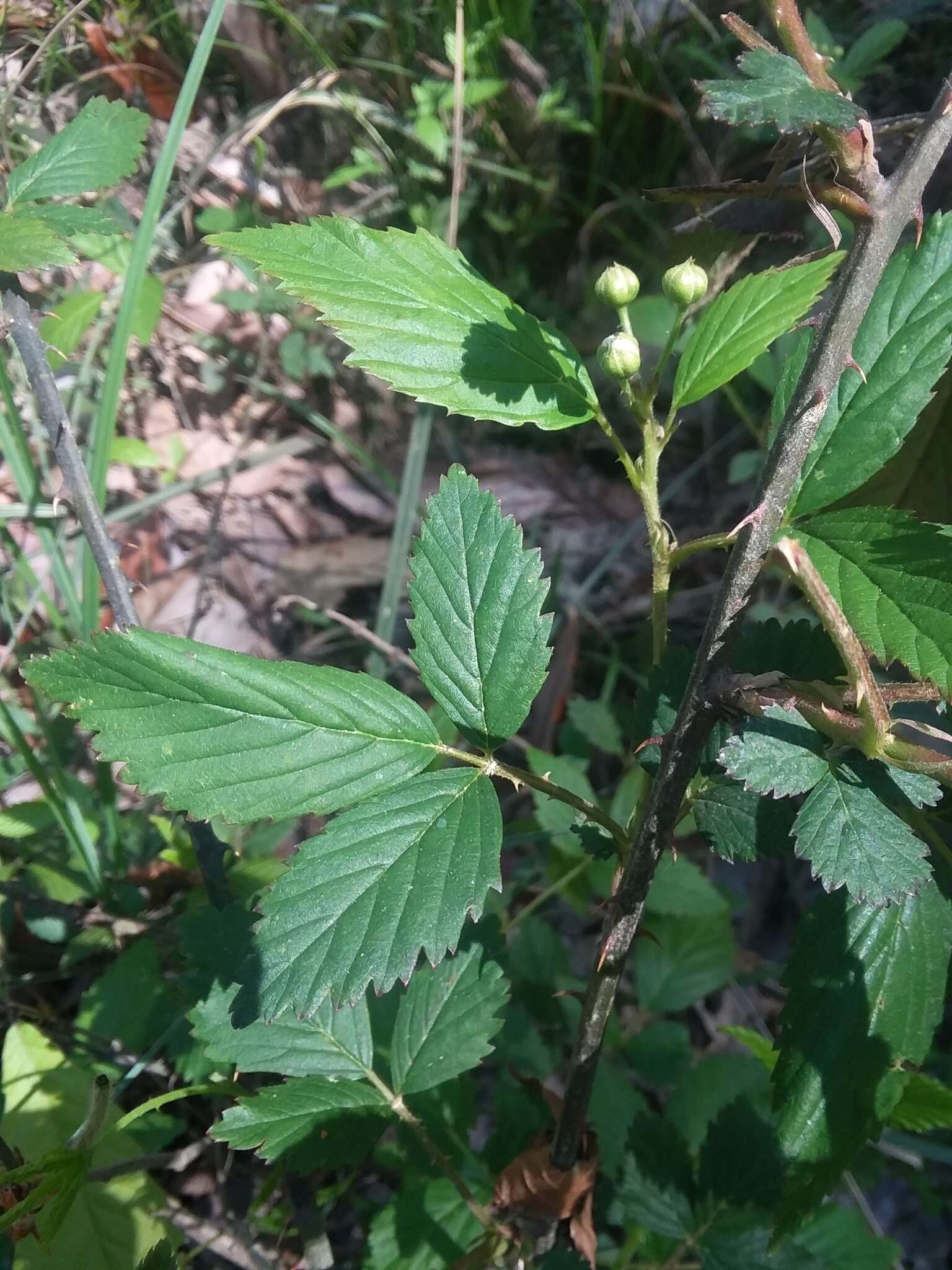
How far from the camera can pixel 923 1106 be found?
2.88ft

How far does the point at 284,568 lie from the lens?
6.62 feet

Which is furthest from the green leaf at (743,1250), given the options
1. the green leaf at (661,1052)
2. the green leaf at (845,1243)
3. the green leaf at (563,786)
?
the green leaf at (563,786)

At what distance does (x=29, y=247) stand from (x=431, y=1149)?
0.94 m

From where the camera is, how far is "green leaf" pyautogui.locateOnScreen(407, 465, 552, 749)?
69cm

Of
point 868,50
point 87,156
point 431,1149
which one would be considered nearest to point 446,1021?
point 431,1149

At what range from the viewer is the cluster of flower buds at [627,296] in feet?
2.05

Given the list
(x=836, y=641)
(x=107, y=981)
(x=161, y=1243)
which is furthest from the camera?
(x=107, y=981)

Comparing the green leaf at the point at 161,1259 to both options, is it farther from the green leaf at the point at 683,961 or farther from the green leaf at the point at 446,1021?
the green leaf at the point at 683,961

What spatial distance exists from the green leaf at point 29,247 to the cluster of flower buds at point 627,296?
17.6 inches

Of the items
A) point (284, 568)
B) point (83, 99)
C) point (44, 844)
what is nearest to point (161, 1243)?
point (44, 844)

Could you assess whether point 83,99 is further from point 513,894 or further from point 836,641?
point 836,641

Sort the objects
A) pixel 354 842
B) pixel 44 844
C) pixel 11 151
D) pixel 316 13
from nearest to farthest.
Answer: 1. pixel 354 842
2. pixel 44 844
3. pixel 11 151
4. pixel 316 13

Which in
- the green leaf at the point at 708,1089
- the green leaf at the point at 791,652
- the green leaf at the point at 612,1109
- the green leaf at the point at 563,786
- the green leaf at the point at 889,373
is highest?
the green leaf at the point at 889,373

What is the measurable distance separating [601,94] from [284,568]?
137 cm
